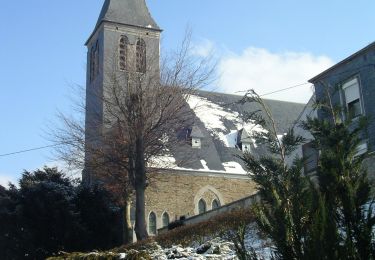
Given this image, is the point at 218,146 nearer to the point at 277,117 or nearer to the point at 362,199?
the point at 277,117

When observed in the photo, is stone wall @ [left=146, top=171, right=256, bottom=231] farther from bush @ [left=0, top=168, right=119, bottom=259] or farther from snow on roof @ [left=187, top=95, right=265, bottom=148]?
bush @ [left=0, top=168, right=119, bottom=259]

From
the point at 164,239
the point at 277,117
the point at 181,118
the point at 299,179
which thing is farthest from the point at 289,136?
the point at 277,117

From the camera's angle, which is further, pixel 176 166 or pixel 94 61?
pixel 94 61

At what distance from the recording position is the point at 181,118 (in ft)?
82.0

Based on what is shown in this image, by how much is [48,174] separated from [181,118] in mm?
8651

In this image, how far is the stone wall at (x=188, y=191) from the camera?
114 ft

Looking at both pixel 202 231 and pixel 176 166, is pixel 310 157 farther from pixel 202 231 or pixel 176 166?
pixel 176 166

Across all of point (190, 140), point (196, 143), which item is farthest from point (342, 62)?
point (196, 143)

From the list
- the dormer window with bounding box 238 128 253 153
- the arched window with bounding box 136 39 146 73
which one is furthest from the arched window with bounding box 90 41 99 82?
the arched window with bounding box 136 39 146 73

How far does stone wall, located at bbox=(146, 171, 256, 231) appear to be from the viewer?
3482 centimetres

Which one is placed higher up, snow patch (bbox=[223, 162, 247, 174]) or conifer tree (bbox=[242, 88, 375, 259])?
snow patch (bbox=[223, 162, 247, 174])

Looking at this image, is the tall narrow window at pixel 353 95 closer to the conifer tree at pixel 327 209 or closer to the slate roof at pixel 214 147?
the slate roof at pixel 214 147

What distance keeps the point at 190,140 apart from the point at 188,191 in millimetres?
3228

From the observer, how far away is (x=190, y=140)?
3656cm
